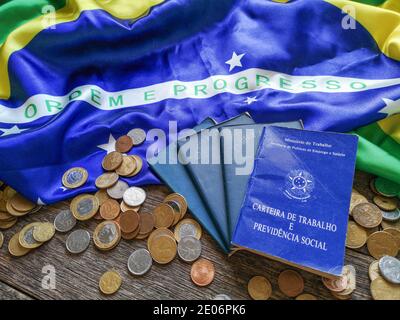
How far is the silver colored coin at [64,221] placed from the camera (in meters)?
1.03

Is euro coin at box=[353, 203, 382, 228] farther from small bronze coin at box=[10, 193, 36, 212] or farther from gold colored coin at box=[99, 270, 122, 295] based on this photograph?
small bronze coin at box=[10, 193, 36, 212]

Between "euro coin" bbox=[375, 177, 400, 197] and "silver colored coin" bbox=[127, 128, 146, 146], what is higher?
"silver colored coin" bbox=[127, 128, 146, 146]

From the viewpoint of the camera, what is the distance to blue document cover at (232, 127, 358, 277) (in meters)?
0.87

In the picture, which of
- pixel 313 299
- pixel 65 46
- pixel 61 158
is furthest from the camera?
pixel 65 46

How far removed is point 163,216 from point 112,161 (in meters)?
0.27

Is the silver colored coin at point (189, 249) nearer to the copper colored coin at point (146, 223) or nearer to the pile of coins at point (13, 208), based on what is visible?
the copper colored coin at point (146, 223)

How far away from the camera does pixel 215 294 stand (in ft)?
2.96

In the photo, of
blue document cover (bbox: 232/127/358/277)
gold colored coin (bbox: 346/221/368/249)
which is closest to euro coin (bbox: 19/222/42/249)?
blue document cover (bbox: 232/127/358/277)

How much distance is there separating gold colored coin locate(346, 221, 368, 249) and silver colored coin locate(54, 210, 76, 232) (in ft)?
2.51

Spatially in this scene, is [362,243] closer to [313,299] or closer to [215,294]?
[313,299]

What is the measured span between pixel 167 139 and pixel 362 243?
67 cm

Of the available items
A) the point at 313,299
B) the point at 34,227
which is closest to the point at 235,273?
the point at 313,299

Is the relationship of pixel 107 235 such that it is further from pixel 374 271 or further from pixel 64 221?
pixel 374 271

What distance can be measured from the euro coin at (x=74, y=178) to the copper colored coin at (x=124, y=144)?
5.2 inches
